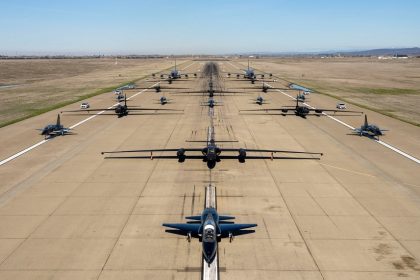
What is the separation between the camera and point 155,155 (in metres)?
46.8

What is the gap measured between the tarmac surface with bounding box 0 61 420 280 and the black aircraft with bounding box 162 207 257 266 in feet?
3.00

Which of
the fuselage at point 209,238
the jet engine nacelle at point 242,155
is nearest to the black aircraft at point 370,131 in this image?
the jet engine nacelle at point 242,155

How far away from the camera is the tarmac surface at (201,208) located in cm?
2320

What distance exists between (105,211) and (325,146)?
33.9 metres

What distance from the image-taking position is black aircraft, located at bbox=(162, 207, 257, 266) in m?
22.3

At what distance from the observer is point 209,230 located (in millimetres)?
22797

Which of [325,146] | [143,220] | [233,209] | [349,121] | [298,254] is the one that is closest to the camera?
[298,254]

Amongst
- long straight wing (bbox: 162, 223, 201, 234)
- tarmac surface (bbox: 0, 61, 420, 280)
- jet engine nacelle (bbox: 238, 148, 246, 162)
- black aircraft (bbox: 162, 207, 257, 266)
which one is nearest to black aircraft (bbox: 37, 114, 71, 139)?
tarmac surface (bbox: 0, 61, 420, 280)

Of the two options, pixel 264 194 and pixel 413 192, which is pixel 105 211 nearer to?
pixel 264 194

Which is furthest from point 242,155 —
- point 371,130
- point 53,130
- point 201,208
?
point 53,130

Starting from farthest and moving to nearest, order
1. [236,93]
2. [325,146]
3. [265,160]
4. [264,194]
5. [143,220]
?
1. [236,93]
2. [325,146]
3. [265,160]
4. [264,194]
5. [143,220]

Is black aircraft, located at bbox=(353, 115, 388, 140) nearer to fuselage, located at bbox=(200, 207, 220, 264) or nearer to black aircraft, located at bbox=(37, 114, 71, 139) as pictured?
fuselage, located at bbox=(200, 207, 220, 264)

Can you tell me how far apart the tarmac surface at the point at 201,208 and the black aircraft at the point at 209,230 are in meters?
0.91

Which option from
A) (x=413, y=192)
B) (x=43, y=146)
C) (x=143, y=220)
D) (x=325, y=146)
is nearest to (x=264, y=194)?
(x=143, y=220)
